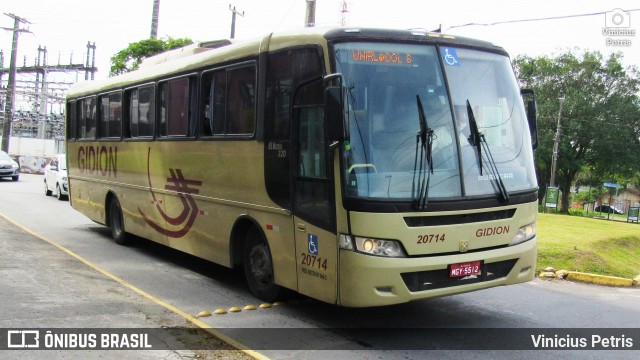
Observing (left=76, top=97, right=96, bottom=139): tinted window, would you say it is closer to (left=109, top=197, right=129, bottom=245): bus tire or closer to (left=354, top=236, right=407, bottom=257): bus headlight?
(left=109, top=197, right=129, bottom=245): bus tire

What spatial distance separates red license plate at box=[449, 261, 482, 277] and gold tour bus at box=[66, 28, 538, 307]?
1 cm

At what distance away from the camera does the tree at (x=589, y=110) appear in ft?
153

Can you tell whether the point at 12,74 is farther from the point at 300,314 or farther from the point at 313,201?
the point at 313,201

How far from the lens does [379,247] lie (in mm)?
5469

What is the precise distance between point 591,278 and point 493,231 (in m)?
4.77

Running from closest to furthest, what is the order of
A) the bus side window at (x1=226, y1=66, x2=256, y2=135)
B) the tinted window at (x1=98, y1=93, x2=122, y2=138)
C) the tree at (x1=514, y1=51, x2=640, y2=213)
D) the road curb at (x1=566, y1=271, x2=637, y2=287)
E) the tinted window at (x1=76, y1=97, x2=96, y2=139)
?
the bus side window at (x1=226, y1=66, x2=256, y2=135), the road curb at (x1=566, y1=271, x2=637, y2=287), the tinted window at (x1=98, y1=93, x2=122, y2=138), the tinted window at (x1=76, y1=97, x2=96, y2=139), the tree at (x1=514, y1=51, x2=640, y2=213)

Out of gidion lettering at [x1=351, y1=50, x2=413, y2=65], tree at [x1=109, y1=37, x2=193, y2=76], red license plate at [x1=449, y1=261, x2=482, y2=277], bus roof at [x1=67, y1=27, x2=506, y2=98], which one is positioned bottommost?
red license plate at [x1=449, y1=261, x2=482, y2=277]

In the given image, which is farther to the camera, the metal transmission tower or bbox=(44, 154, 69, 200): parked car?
the metal transmission tower

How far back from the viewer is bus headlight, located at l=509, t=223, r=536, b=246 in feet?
20.6

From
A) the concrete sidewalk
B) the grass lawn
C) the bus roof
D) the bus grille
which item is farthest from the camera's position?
the grass lawn

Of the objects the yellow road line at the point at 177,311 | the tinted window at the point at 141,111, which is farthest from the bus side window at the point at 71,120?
the yellow road line at the point at 177,311

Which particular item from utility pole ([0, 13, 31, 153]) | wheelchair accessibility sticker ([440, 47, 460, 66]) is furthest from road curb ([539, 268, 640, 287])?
utility pole ([0, 13, 31, 153])

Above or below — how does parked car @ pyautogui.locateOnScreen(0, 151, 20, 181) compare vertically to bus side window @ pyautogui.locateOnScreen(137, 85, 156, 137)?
below

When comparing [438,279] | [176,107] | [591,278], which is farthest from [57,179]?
[438,279]
